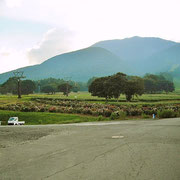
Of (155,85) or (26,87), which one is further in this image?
(26,87)

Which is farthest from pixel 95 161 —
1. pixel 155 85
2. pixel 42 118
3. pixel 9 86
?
pixel 9 86

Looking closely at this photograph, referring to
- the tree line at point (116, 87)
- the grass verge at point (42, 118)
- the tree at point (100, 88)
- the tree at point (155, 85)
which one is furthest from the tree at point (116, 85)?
the tree at point (155, 85)

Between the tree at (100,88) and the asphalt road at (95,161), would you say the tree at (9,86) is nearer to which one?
the tree at (100,88)

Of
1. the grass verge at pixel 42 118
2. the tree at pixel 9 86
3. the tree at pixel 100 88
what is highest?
the tree at pixel 9 86

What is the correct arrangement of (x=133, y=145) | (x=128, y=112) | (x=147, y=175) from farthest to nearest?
(x=128, y=112)
(x=133, y=145)
(x=147, y=175)

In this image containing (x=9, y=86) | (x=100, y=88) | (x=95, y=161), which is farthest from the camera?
(x=9, y=86)

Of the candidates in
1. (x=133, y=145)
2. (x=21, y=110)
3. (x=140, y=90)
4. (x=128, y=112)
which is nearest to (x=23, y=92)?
(x=140, y=90)

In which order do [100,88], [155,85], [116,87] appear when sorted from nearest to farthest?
[116,87], [100,88], [155,85]

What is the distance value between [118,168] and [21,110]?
42168mm

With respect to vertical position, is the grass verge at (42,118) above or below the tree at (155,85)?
below

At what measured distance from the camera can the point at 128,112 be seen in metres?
39.1

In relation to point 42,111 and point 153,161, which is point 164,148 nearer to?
point 153,161

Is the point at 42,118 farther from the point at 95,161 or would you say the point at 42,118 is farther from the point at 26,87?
the point at 26,87

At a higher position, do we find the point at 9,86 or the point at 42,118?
the point at 9,86
